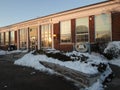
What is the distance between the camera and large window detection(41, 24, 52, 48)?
96.6ft

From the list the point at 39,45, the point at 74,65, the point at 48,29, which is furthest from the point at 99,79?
the point at 39,45

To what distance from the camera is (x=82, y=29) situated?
77.8 ft

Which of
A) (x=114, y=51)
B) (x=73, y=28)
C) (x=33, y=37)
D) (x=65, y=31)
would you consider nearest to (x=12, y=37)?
(x=33, y=37)

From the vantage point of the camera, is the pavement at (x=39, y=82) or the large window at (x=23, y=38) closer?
the pavement at (x=39, y=82)

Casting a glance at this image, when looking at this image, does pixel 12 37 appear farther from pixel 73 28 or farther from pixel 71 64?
pixel 71 64

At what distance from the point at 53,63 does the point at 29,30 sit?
21.5 m

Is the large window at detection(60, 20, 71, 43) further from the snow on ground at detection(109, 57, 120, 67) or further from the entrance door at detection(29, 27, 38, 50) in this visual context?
the snow on ground at detection(109, 57, 120, 67)

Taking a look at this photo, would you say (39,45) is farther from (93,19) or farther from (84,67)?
(84,67)

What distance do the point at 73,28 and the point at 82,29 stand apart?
1.42 metres

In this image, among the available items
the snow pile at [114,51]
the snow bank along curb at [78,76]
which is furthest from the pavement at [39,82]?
the snow pile at [114,51]

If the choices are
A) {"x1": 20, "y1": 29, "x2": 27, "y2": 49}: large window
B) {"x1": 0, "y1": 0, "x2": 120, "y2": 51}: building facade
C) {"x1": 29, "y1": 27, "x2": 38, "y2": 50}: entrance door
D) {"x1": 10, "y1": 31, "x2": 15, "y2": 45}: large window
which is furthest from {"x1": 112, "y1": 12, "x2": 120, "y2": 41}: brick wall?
{"x1": 10, "y1": 31, "x2": 15, "y2": 45}: large window

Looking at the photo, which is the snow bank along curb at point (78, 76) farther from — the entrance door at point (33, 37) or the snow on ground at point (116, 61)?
the entrance door at point (33, 37)

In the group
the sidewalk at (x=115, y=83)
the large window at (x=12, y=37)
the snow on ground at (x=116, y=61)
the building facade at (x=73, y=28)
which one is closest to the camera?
the sidewalk at (x=115, y=83)

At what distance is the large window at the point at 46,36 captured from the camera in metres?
29.4
